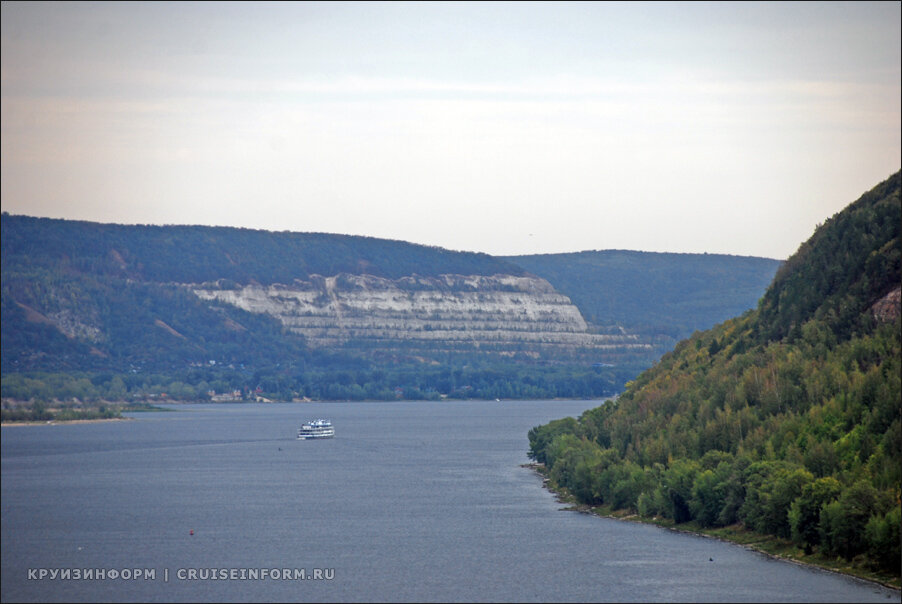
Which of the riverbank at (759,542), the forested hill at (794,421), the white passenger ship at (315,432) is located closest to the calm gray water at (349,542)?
the riverbank at (759,542)

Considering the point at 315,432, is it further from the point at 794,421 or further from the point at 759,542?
the point at 759,542

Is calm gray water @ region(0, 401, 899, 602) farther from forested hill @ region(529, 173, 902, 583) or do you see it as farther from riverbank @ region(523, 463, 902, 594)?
forested hill @ region(529, 173, 902, 583)

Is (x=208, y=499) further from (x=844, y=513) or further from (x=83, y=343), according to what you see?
(x=844, y=513)

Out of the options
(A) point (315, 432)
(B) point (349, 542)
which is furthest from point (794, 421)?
(A) point (315, 432)

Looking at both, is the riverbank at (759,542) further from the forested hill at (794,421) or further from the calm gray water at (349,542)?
the calm gray water at (349,542)

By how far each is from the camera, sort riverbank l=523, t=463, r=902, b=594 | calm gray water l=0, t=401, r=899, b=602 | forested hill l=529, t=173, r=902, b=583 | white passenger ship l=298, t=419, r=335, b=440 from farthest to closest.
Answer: white passenger ship l=298, t=419, r=335, b=440 < forested hill l=529, t=173, r=902, b=583 < calm gray water l=0, t=401, r=899, b=602 < riverbank l=523, t=463, r=902, b=594

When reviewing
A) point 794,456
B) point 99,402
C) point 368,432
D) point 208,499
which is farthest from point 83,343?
point 368,432

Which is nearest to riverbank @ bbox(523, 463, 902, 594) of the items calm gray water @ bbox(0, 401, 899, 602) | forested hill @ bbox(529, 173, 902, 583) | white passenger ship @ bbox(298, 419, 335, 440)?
forested hill @ bbox(529, 173, 902, 583)
